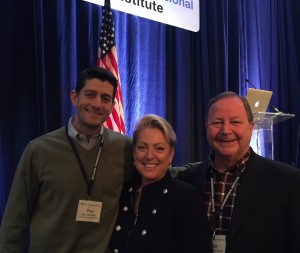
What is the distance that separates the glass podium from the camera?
3961 mm

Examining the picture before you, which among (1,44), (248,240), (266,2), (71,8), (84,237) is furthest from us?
(266,2)

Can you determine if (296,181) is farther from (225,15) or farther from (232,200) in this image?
(225,15)

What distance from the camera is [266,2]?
541 centimetres

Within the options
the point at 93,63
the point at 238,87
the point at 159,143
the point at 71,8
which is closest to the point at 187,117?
the point at 238,87

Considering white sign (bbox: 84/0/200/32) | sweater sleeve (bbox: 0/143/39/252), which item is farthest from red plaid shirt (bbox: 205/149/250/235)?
white sign (bbox: 84/0/200/32)

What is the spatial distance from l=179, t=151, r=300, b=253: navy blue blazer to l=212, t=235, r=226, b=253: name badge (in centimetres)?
3

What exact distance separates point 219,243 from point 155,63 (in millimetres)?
2781

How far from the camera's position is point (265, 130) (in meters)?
4.26

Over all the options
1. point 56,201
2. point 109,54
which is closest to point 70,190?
point 56,201

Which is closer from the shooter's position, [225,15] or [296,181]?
[296,181]

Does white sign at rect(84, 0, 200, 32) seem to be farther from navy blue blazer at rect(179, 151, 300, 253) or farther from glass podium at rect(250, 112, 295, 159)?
navy blue blazer at rect(179, 151, 300, 253)

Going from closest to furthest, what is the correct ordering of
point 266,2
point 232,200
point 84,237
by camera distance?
point 232,200, point 84,237, point 266,2

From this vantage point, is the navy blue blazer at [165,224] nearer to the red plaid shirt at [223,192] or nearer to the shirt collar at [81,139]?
the red plaid shirt at [223,192]

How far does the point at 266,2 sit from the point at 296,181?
4.44 meters
